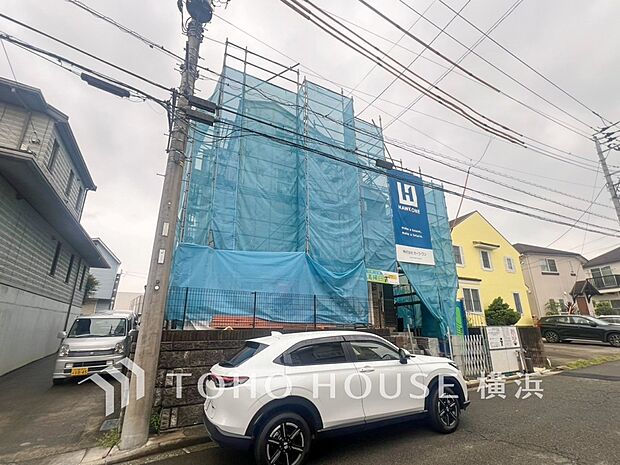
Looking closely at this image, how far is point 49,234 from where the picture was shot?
37.5 feet

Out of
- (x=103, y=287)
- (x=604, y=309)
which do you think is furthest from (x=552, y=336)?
(x=103, y=287)

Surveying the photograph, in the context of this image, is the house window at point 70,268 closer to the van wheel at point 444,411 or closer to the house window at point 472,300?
the van wheel at point 444,411

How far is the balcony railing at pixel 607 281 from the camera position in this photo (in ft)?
80.3

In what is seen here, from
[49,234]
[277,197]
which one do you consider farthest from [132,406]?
[49,234]

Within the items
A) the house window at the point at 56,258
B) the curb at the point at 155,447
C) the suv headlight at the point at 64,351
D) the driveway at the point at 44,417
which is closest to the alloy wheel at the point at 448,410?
the curb at the point at 155,447

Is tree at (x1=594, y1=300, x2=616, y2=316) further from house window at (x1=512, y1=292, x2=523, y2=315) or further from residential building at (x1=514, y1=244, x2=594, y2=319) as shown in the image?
house window at (x1=512, y1=292, x2=523, y2=315)

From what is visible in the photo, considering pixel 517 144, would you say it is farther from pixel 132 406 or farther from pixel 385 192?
pixel 132 406

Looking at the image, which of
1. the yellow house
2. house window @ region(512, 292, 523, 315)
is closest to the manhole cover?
the yellow house

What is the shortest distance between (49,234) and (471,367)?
15.7 m

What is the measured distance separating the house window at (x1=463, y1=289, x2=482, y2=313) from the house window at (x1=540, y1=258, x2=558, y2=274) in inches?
394

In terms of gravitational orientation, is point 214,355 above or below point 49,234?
below

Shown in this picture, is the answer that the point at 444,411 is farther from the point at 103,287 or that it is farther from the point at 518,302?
the point at 103,287

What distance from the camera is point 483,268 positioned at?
1809 cm

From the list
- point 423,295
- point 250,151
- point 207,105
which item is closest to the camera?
point 207,105
